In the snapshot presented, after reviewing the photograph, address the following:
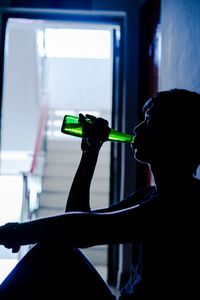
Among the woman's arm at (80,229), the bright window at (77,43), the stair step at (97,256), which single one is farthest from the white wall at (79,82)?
the woman's arm at (80,229)

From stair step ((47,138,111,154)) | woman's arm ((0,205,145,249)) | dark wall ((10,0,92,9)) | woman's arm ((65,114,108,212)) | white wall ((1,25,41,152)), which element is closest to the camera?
woman's arm ((0,205,145,249))

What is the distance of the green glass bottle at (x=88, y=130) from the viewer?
1.30 meters

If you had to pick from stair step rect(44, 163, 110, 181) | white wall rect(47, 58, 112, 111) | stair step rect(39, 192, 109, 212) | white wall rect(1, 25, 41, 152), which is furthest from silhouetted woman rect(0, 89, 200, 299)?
white wall rect(47, 58, 112, 111)

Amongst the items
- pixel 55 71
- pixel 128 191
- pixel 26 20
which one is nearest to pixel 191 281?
pixel 128 191

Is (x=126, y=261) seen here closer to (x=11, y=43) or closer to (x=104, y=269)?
(x=104, y=269)

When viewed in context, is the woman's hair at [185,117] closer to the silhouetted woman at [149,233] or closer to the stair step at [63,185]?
the silhouetted woman at [149,233]

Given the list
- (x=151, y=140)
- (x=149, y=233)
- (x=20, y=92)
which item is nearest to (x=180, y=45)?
(x=151, y=140)

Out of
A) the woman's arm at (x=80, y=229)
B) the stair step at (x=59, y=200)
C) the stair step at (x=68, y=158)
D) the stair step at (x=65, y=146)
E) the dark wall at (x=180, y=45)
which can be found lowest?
the stair step at (x=59, y=200)

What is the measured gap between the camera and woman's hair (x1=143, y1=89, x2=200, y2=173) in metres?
0.95

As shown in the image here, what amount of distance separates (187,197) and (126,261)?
6.37ft

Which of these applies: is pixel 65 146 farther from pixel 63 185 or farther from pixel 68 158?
pixel 63 185

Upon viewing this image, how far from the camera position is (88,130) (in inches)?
51.7

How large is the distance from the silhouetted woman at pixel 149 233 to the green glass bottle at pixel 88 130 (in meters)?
0.29

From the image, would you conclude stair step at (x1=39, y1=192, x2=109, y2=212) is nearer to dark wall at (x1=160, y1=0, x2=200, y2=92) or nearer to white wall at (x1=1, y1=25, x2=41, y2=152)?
white wall at (x1=1, y1=25, x2=41, y2=152)
